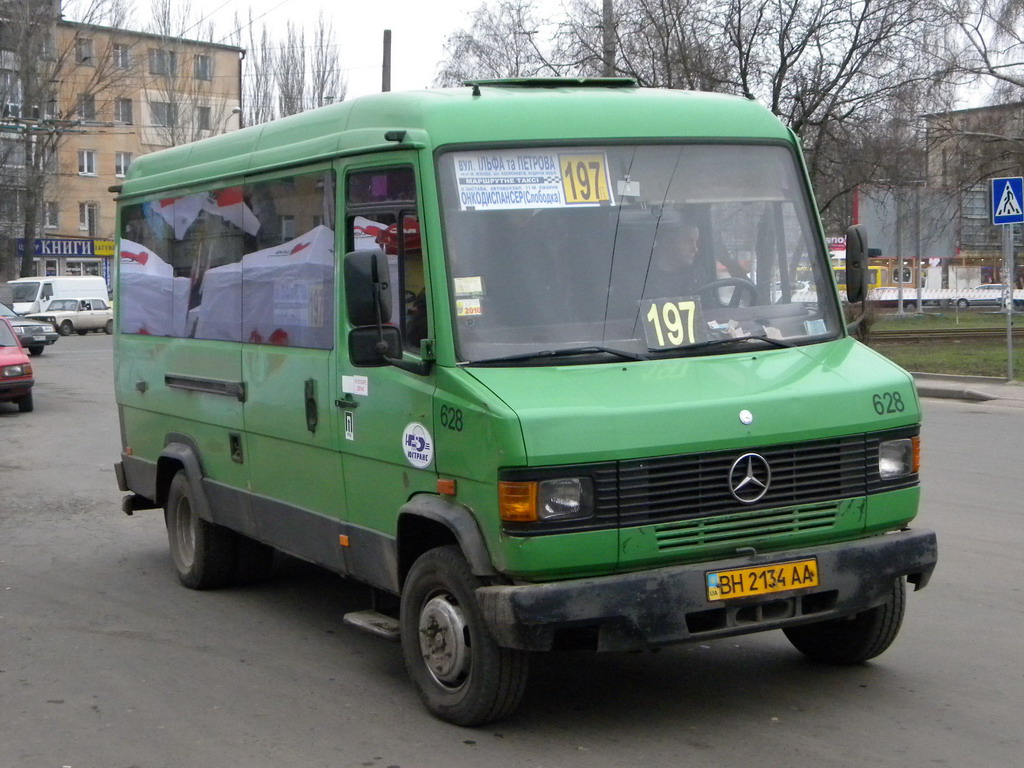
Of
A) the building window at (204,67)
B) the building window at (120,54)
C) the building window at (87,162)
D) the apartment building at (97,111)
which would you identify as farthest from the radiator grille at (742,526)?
the building window at (87,162)

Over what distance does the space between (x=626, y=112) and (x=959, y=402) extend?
48.1 feet

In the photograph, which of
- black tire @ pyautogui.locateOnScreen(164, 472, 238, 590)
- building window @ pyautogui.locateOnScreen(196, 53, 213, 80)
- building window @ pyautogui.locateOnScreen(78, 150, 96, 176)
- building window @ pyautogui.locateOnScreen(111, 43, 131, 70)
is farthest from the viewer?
building window @ pyautogui.locateOnScreen(78, 150, 96, 176)

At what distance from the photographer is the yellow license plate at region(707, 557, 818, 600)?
5059mm

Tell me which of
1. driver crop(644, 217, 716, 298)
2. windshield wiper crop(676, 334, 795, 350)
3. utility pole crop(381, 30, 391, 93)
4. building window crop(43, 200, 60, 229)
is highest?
utility pole crop(381, 30, 391, 93)

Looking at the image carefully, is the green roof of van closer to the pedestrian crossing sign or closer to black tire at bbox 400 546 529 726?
black tire at bbox 400 546 529 726

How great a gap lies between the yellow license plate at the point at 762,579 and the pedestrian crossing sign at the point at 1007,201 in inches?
630

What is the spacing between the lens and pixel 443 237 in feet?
17.8

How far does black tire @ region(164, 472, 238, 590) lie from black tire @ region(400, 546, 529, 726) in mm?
2732

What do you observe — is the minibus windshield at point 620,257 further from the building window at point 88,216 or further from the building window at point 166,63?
the building window at point 88,216

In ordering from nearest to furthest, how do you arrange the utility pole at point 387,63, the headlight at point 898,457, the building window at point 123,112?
the headlight at point 898,457 < the utility pole at point 387,63 < the building window at point 123,112

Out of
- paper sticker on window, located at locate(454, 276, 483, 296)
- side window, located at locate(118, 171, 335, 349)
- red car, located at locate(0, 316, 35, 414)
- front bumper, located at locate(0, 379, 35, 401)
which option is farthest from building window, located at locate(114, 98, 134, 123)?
paper sticker on window, located at locate(454, 276, 483, 296)

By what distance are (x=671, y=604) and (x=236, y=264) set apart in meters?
3.54

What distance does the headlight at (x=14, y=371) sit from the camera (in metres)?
20.3

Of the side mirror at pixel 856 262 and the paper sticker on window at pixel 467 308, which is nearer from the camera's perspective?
the paper sticker on window at pixel 467 308
